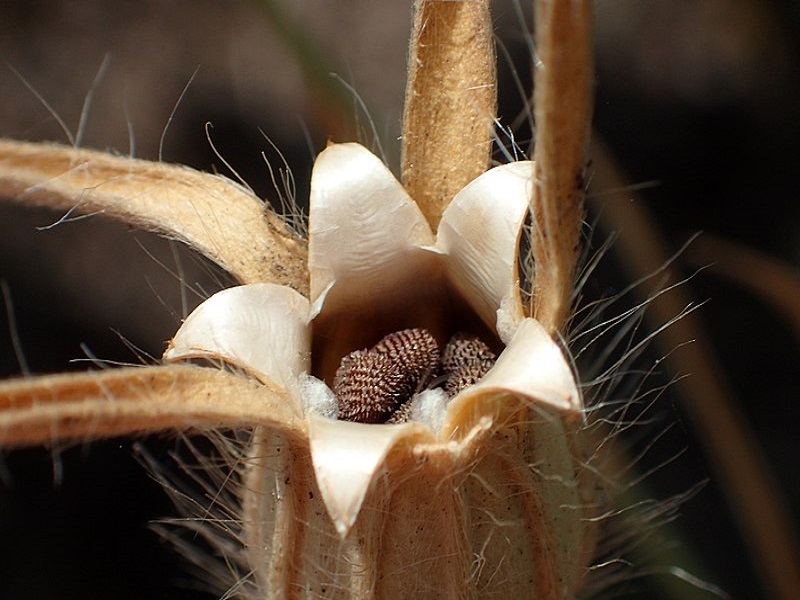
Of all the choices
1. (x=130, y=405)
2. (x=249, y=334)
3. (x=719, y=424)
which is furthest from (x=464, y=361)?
(x=719, y=424)

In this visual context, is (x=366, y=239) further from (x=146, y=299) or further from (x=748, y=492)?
(x=146, y=299)

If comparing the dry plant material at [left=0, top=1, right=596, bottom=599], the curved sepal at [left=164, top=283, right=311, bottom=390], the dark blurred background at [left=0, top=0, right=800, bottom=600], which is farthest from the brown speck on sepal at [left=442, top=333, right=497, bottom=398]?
the dark blurred background at [left=0, top=0, right=800, bottom=600]

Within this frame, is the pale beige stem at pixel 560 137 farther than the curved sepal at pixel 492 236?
No

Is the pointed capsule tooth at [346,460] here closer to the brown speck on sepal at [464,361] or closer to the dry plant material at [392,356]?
the dry plant material at [392,356]

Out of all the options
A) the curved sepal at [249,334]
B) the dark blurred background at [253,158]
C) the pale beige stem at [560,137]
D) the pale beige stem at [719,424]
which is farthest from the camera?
the dark blurred background at [253,158]

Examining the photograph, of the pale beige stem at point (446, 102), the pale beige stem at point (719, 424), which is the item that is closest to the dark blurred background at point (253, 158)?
the pale beige stem at point (719, 424)
